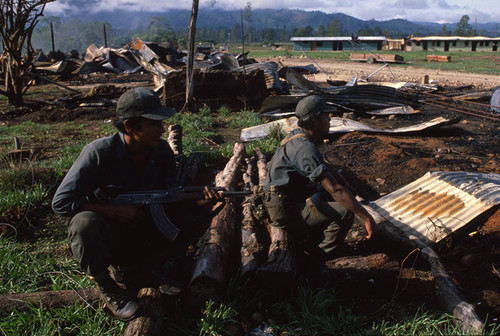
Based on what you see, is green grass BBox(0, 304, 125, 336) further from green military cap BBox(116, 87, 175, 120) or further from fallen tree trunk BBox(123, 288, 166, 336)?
green military cap BBox(116, 87, 175, 120)

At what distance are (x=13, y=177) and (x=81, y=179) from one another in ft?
10.0

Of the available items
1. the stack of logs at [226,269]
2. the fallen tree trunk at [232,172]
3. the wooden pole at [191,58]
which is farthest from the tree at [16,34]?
the stack of logs at [226,269]

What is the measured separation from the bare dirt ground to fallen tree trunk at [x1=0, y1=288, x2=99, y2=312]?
181cm

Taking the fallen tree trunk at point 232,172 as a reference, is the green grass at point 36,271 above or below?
below

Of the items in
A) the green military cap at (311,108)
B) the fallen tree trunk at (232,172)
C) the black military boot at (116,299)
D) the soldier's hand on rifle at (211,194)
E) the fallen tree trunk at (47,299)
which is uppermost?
the green military cap at (311,108)

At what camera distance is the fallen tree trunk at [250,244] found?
3221mm

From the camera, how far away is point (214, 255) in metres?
3.25

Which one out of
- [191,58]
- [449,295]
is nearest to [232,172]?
[449,295]

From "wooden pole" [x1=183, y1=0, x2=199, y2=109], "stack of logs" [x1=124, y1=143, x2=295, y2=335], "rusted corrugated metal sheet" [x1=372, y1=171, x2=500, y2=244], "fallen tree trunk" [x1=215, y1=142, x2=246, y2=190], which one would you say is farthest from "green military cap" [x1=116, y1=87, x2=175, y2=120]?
"wooden pole" [x1=183, y1=0, x2=199, y2=109]

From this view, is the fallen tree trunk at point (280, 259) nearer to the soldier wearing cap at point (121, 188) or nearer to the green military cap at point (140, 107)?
the soldier wearing cap at point (121, 188)

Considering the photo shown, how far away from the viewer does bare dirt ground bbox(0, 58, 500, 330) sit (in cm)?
326

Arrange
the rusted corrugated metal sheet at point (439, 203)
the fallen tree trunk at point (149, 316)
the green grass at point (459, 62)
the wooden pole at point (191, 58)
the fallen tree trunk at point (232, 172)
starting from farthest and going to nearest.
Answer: the green grass at point (459, 62), the wooden pole at point (191, 58), the fallen tree trunk at point (232, 172), the rusted corrugated metal sheet at point (439, 203), the fallen tree trunk at point (149, 316)

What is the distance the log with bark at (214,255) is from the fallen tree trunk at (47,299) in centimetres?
82

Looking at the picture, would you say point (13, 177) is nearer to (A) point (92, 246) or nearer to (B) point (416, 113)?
(A) point (92, 246)
